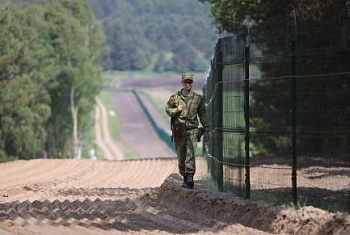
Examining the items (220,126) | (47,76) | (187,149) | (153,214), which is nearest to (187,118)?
(187,149)

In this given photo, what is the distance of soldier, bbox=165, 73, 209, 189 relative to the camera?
14.4m

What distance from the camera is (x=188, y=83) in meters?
14.4

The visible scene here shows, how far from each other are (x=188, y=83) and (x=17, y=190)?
21.1 feet

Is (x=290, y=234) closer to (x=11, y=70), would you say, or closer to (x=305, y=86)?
(x=305, y=86)

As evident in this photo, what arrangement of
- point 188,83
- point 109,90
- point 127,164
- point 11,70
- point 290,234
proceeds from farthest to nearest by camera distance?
1. point 109,90
2. point 11,70
3. point 127,164
4. point 188,83
5. point 290,234

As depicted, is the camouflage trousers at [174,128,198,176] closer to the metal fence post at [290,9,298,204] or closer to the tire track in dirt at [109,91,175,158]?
the metal fence post at [290,9,298,204]

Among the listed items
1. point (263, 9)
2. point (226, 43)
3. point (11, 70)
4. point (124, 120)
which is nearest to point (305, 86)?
point (263, 9)

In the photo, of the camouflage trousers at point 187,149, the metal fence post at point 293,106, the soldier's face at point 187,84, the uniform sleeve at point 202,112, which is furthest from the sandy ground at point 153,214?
the soldier's face at point 187,84

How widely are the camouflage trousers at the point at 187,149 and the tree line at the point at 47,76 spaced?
4572 cm

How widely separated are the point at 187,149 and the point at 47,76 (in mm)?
57274

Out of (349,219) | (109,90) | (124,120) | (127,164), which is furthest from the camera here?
(109,90)

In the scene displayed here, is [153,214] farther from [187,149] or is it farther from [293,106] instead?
[293,106]

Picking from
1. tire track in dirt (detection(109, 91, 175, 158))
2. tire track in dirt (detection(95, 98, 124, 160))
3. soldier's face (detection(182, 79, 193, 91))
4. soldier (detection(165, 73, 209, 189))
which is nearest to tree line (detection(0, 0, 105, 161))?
tire track in dirt (detection(95, 98, 124, 160))

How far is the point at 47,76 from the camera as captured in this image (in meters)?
70.8
